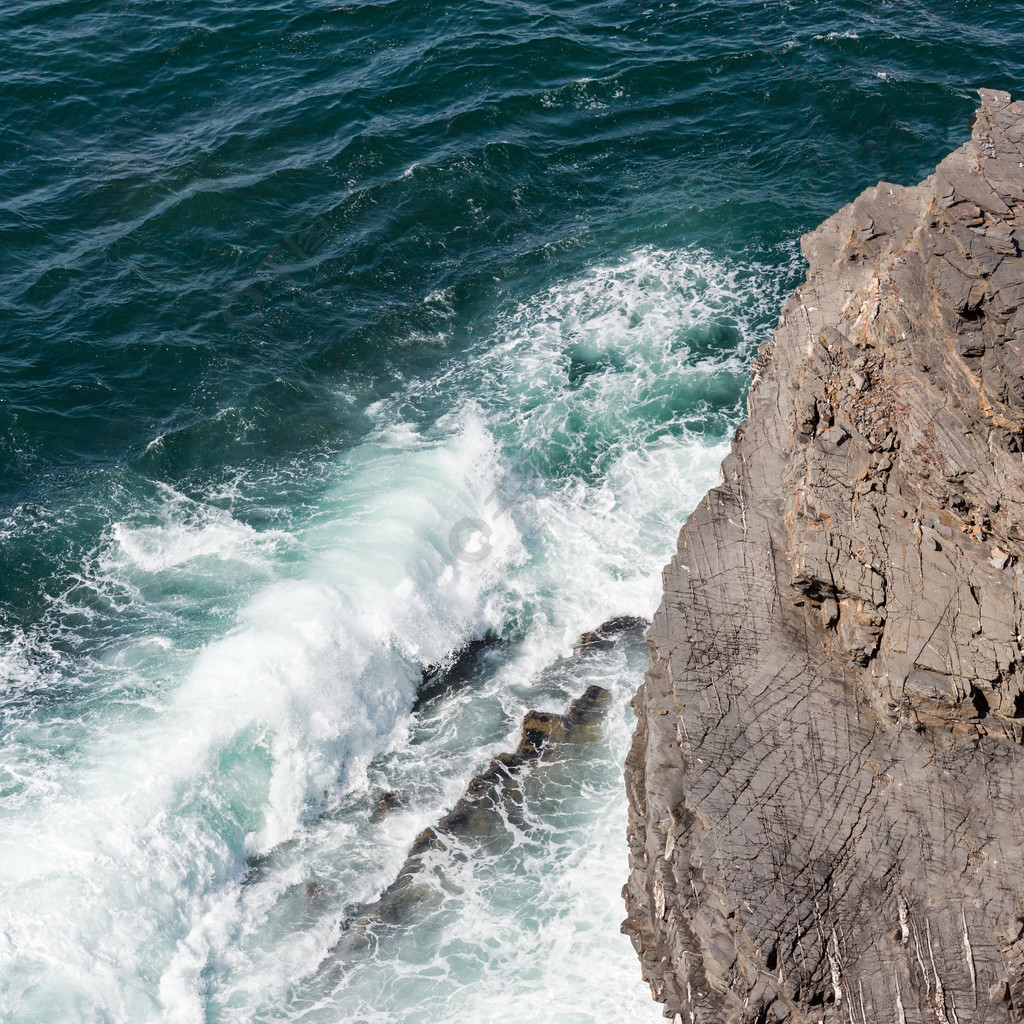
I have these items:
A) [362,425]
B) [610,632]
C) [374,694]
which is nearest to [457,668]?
[374,694]

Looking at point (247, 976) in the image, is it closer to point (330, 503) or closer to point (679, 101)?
point (330, 503)

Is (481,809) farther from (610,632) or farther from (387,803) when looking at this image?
(610,632)

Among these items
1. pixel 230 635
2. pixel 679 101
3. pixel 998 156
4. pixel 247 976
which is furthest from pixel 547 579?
pixel 679 101

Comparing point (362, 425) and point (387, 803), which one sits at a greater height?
point (362, 425)

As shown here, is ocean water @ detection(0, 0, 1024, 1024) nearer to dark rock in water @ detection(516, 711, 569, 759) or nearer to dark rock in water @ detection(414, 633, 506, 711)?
dark rock in water @ detection(414, 633, 506, 711)

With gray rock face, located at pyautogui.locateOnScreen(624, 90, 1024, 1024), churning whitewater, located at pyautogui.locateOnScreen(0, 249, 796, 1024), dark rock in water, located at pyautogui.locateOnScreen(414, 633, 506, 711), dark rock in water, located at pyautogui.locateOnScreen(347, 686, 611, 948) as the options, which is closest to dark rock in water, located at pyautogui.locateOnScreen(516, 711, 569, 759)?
dark rock in water, located at pyautogui.locateOnScreen(347, 686, 611, 948)

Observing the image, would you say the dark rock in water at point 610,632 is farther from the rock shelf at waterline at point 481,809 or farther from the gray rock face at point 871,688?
the gray rock face at point 871,688

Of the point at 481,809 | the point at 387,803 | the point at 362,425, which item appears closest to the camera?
the point at 481,809

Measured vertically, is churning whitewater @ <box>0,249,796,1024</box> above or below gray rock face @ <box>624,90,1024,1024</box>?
below
